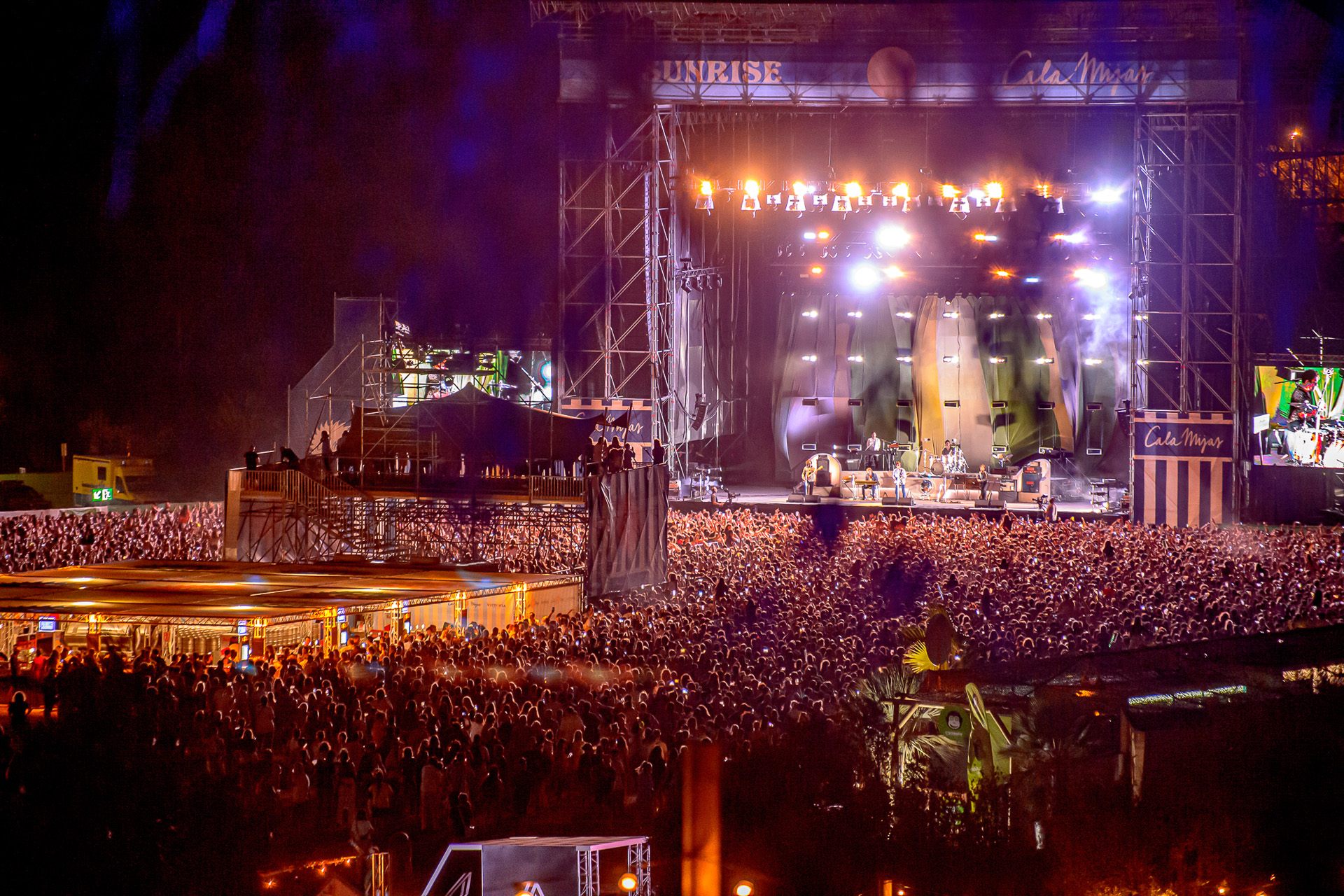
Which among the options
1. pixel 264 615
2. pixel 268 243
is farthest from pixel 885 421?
pixel 264 615

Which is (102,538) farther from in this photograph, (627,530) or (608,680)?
(608,680)

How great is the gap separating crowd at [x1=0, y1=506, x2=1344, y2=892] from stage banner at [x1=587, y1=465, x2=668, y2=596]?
65 cm

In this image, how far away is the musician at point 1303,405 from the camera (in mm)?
26734

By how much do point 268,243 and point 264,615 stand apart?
1948 cm

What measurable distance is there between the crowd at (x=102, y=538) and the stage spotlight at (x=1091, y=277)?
69.9ft

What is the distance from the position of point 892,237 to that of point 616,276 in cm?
760

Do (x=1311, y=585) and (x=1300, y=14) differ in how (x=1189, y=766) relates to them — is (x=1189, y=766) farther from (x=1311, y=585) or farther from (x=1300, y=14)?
(x=1300, y=14)

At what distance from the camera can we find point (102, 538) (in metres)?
20.1

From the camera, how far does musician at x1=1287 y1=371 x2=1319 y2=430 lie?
87.7ft

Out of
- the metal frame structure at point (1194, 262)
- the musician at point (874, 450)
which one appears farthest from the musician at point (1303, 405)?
the musician at point (874, 450)

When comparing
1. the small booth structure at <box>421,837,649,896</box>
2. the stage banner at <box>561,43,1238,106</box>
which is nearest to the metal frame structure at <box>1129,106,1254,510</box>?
the stage banner at <box>561,43,1238,106</box>

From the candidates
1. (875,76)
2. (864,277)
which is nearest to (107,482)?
(864,277)

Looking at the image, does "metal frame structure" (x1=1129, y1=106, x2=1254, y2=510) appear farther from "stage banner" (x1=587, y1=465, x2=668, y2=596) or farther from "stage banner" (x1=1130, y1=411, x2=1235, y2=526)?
"stage banner" (x1=587, y1=465, x2=668, y2=596)

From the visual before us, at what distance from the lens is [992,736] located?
7.65m
